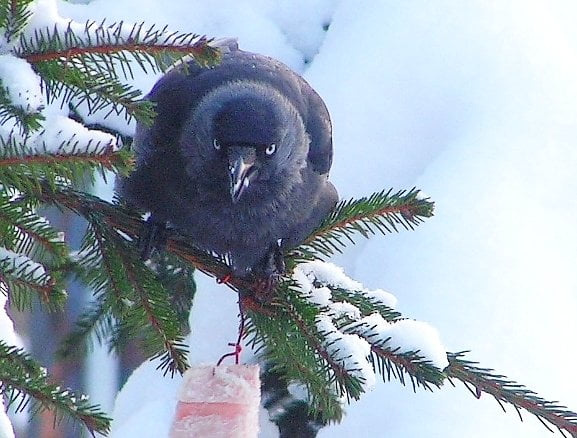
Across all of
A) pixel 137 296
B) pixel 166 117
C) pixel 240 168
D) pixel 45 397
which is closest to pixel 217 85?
pixel 166 117

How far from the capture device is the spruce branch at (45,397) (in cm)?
83

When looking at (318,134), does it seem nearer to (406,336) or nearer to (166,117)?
(166,117)

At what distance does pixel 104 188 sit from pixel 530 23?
3.31ft

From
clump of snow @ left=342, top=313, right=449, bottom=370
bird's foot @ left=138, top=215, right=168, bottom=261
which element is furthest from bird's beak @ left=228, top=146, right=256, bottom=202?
clump of snow @ left=342, top=313, right=449, bottom=370

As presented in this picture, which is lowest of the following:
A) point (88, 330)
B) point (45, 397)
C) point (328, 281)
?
point (45, 397)

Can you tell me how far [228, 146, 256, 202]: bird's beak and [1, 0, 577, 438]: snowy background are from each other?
42 centimetres

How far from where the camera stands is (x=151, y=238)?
118 cm

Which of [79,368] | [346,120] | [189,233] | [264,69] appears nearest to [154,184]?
[189,233]

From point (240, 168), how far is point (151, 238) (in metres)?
0.18

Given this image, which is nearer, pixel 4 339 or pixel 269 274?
pixel 4 339

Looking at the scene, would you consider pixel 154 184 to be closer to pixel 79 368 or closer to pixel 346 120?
pixel 346 120

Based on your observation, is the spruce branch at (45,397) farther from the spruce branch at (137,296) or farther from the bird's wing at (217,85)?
the bird's wing at (217,85)

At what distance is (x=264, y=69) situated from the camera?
1.50 m

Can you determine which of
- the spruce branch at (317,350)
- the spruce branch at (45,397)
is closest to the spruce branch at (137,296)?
the spruce branch at (317,350)
